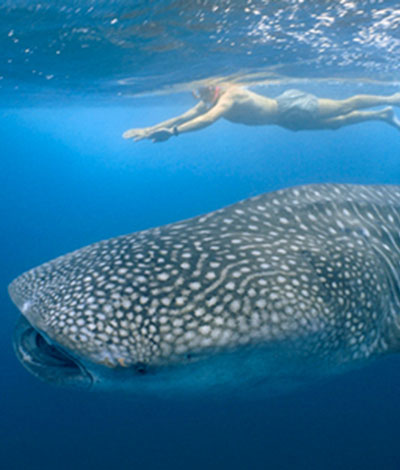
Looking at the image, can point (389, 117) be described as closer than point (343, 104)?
No

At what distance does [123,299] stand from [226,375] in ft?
2.64

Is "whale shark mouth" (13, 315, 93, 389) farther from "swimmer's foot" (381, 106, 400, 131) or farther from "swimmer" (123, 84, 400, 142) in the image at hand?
"swimmer's foot" (381, 106, 400, 131)

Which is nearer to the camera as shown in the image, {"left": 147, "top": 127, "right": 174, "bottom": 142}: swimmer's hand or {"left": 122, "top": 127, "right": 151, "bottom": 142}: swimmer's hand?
{"left": 147, "top": 127, "right": 174, "bottom": 142}: swimmer's hand

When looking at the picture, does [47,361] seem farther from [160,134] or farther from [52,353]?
[160,134]

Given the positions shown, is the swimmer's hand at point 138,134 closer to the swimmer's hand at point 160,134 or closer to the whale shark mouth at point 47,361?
the swimmer's hand at point 160,134

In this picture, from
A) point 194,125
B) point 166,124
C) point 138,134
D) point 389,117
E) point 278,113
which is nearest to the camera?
point 194,125

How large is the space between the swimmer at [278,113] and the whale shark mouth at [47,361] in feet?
32.4

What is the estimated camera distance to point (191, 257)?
2.53 m

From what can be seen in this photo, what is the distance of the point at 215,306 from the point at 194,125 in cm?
1071

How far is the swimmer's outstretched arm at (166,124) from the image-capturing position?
12383 mm

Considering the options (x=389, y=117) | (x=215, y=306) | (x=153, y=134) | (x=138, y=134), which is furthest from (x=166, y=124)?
(x=215, y=306)

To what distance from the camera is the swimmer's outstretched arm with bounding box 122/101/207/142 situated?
12.4m

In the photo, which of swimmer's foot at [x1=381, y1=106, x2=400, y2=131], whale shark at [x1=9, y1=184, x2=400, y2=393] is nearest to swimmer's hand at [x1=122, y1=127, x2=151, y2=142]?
swimmer's foot at [x1=381, y1=106, x2=400, y2=131]

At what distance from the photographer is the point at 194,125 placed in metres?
12.1
